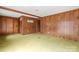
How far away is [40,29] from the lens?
1034cm

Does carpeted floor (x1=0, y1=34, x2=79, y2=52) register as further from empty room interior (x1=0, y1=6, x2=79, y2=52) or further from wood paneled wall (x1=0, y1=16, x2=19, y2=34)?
wood paneled wall (x1=0, y1=16, x2=19, y2=34)

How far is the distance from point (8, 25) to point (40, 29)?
4.28 m

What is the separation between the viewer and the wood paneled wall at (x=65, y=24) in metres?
5.19

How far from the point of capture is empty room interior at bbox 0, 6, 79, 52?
11.5ft

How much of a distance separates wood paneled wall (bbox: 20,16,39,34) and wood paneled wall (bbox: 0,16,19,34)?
5.42 ft

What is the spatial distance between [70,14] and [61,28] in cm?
150

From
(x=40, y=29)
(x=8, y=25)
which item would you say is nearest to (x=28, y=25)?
(x=40, y=29)

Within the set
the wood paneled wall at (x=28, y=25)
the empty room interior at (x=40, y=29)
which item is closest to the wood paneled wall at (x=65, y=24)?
the empty room interior at (x=40, y=29)

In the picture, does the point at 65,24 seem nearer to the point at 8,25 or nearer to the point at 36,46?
the point at 36,46

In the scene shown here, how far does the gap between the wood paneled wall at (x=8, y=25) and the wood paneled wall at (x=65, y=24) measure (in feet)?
15.4

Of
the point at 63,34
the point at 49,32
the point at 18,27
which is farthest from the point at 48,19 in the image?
the point at 18,27

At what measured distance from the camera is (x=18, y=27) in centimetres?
1010

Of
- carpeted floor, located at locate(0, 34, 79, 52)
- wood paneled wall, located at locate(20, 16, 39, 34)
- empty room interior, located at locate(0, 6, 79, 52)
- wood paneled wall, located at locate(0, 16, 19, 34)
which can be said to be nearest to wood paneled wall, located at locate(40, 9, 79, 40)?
empty room interior, located at locate(0, 6, 79, 52)
